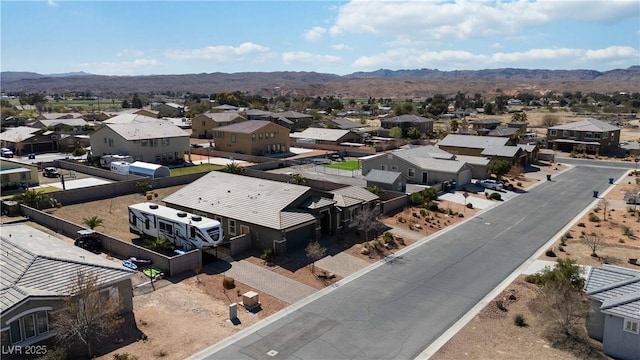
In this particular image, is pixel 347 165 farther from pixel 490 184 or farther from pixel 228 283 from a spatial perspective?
pixel 228 283

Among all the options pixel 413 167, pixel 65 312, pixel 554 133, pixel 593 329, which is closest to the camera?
pixel 65 312

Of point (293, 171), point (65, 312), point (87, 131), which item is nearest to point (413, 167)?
point (293, 171)

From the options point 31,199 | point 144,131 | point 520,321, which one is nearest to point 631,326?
point 520,321

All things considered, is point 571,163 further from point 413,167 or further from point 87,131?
point 87,131

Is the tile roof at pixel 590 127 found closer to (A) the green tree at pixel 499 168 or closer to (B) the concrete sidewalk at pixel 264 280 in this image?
(A) the green tree at pixel 499 168

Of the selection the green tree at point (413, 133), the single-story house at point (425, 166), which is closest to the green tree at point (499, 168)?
the single-story house at point (425, 166)

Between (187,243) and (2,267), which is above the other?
(2,267)

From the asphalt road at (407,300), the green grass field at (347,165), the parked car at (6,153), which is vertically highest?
the parked car at (6,153)
